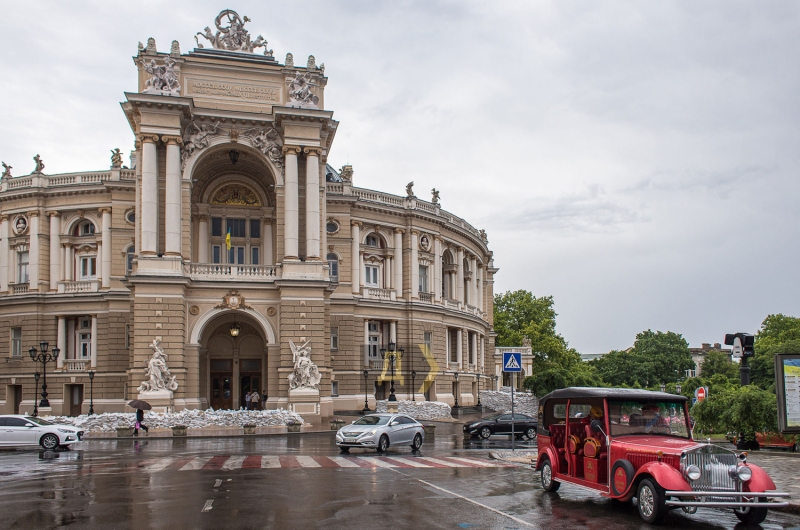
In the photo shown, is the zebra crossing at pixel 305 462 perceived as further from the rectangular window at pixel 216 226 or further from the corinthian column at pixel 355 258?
the corinthian column at pixel 355 258

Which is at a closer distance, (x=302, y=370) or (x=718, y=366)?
(x=302, y=370)

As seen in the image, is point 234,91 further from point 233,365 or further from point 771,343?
point 771,343

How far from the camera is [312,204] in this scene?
1725 inches

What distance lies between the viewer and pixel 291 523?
11500 mm

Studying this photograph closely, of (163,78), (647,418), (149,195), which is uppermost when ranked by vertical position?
(163,78)

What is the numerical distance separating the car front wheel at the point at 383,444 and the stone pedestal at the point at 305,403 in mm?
14404

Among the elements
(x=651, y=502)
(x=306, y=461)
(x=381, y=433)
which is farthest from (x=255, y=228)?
(x=651, y=502)

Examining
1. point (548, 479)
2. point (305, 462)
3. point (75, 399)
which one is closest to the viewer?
point (548, 479)

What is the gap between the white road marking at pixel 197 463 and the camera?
2039 centimetres

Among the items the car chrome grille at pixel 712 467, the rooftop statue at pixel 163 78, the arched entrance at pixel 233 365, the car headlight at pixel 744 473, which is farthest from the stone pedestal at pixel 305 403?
the car headlight at pixel 744 473

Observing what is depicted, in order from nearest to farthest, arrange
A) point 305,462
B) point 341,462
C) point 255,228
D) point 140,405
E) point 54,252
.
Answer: point 305,462
point 341,462
point 140,405
point 255,228
point 54,252

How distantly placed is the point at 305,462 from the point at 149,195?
24.1 meters

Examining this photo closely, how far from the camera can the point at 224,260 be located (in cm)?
4806

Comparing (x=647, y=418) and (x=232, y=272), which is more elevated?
(x=232, y=272)
